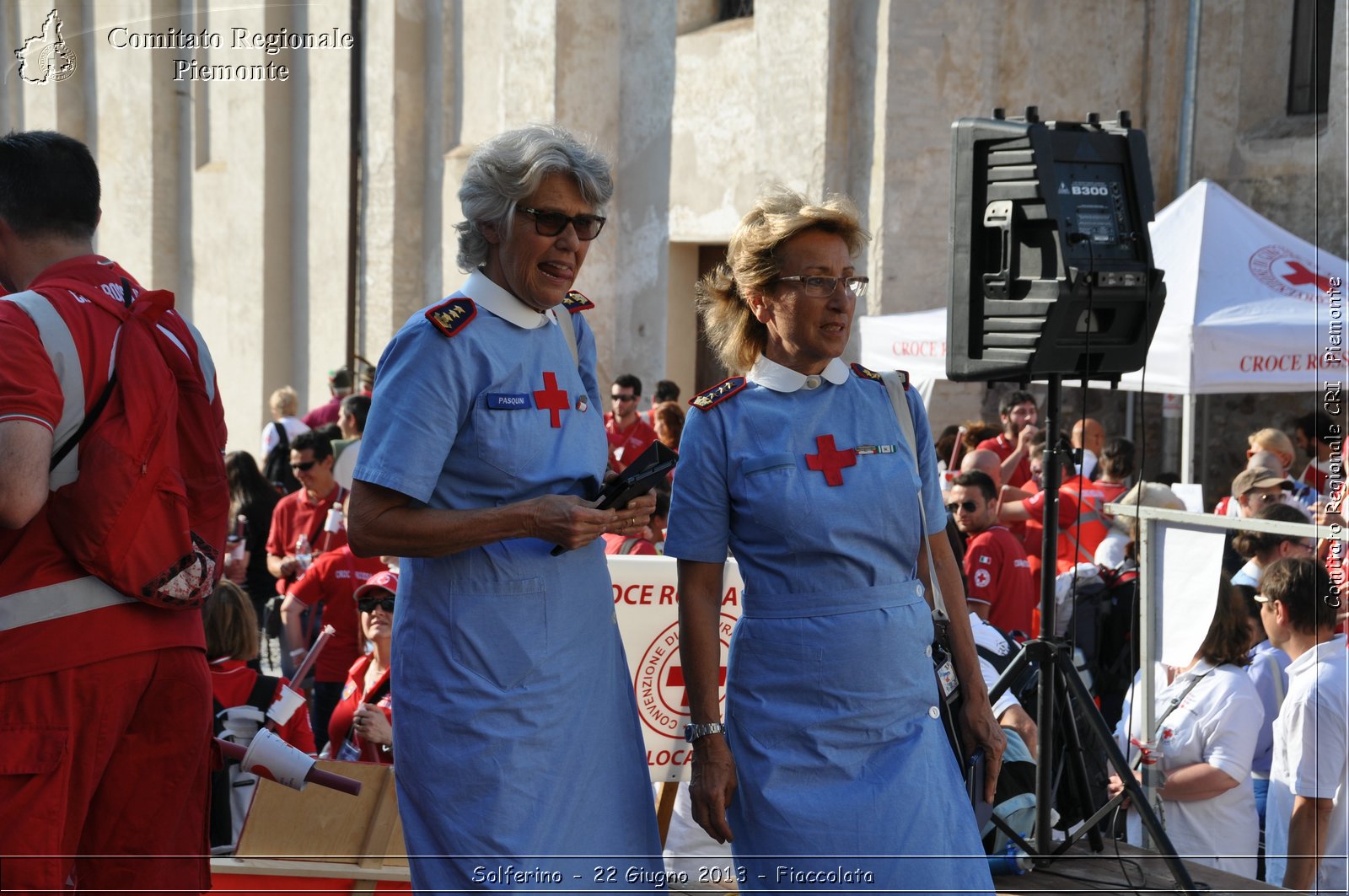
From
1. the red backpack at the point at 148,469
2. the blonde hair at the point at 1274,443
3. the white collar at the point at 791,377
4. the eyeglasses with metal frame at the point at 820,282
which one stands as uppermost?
the eyeglasses with metal frame at the point at 820,282

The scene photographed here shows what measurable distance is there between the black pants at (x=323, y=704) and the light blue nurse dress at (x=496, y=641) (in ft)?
12.5

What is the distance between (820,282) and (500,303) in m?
0.70

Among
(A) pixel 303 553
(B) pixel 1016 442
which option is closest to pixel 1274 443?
(B) pixel 1016 442

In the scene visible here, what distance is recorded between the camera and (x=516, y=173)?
2.78 m

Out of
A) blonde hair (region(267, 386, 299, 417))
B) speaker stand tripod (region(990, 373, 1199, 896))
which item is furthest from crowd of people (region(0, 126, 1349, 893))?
blonde hair (region(267, 386, 299, 417))

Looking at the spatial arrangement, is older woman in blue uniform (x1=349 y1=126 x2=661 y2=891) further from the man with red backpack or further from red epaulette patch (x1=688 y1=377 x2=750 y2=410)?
the man with red backpack

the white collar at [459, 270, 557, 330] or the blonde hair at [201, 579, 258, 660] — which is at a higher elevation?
the white collar at [459, 270, 557, 330]

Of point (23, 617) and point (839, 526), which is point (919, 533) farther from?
point (23, 617)

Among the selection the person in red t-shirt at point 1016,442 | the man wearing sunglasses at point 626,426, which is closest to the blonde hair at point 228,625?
the person in red t-shirt at point 1016,442

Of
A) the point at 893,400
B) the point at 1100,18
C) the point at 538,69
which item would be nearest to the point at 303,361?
the point at 538,69

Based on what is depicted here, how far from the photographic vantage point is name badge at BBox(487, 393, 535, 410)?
108 inches

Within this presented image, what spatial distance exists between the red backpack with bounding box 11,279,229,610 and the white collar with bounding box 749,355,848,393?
118cm

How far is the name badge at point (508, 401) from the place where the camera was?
2736 mm

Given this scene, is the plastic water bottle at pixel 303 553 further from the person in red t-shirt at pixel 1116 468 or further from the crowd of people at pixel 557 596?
the crowd of people at pixel 557 596
